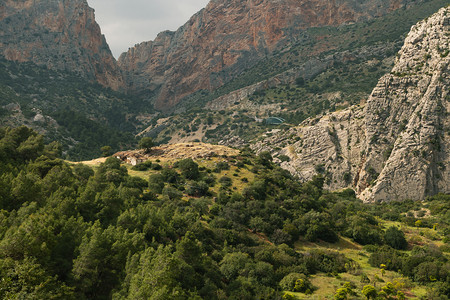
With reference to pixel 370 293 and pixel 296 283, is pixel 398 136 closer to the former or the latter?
pixel 370 293

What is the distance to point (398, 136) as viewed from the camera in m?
85.1

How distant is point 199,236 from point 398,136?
66.7 metres

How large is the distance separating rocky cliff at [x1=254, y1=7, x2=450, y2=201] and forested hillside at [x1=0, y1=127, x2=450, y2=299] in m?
6.59

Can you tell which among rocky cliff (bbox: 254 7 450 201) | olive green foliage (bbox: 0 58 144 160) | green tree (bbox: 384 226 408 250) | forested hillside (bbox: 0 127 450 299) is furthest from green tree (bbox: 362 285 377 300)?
olive green foliage (bbox: 0 58 144 160)

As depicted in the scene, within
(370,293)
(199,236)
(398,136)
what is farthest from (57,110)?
(370,293)

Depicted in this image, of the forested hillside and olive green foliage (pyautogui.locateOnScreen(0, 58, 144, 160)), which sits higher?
olive green foliage (pyautogui.locateOnScreen(0, 58, 144, 160))

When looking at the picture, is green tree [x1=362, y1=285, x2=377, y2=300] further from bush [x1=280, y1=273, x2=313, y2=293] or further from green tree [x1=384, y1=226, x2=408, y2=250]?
green tree [x1=384, y1=226, x2=408, y2=250]

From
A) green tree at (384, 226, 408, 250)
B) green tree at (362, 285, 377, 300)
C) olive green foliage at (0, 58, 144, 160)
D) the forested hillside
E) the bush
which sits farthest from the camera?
olive green foliage at (0, 58, 144, 160)

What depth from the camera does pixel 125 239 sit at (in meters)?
28.6

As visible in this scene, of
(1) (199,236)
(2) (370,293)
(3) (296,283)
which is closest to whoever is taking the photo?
(2) (370,293)

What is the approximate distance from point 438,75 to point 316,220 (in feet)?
189

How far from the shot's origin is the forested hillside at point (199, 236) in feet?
77.0

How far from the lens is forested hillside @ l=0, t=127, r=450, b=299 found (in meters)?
23.5

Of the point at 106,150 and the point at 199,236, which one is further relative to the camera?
the point at 106,150
